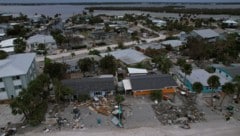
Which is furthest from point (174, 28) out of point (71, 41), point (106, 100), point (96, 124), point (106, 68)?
point (96, 124)

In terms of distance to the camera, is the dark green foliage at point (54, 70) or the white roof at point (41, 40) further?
the white roof at point (41, 40)

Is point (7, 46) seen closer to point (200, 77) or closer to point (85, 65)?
point (85, 65)

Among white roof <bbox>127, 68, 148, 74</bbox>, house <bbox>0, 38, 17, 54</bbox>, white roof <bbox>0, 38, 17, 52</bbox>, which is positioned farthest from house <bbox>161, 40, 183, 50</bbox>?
white roof <bbox>0, 38, 17, 52</bbox>

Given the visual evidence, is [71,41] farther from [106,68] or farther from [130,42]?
[106,68]

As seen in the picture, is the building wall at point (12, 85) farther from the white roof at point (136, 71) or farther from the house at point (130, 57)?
the house at point (130, 57)

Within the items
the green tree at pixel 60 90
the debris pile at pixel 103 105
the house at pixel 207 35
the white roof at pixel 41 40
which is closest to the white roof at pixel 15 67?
the green tree at pixel 60 90

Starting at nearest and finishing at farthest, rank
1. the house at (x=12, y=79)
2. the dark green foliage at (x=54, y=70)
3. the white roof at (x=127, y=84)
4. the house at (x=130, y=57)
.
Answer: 1. the house at (x=12, y=79)
2. the white roof at (x=127, y=84)
3. the dark green foliage at (x=54, y=70)
4. the house at (x=130, y=57)

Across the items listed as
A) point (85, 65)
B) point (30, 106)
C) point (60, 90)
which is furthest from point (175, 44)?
point (30, 106)
